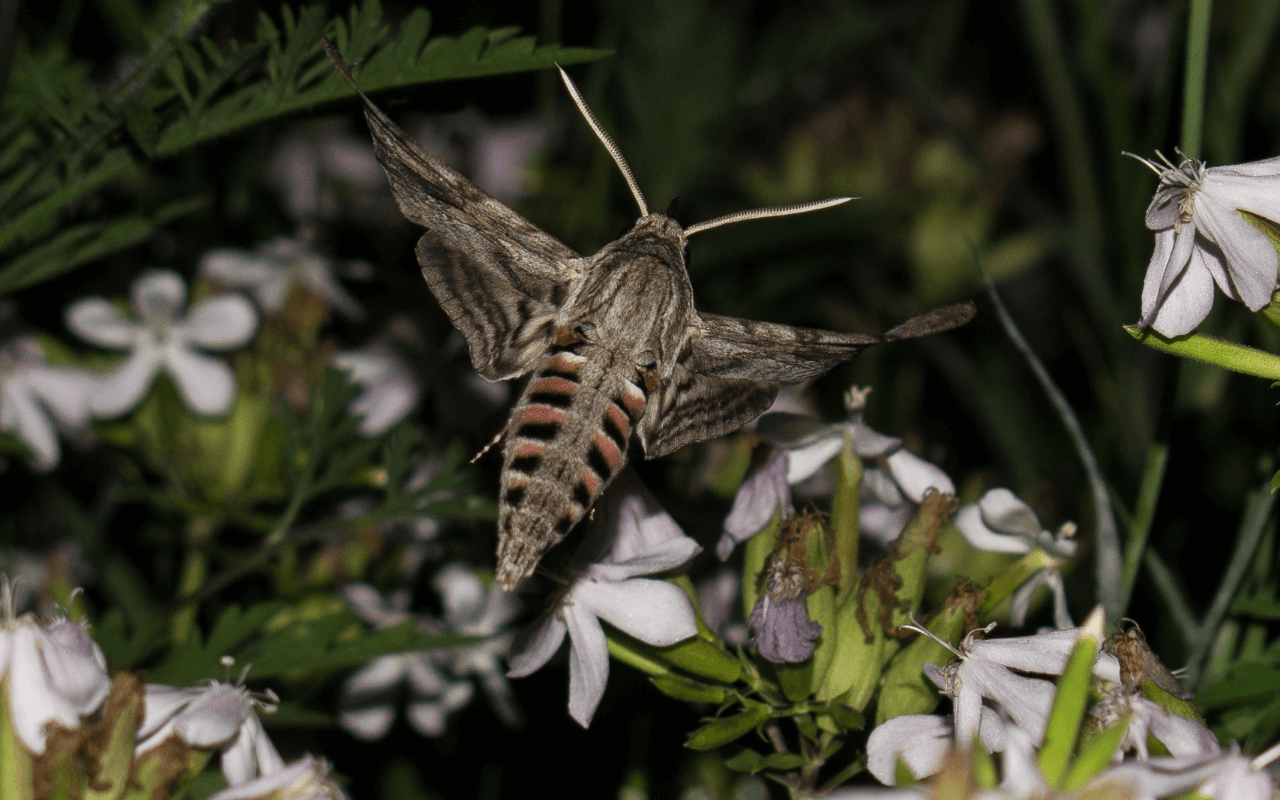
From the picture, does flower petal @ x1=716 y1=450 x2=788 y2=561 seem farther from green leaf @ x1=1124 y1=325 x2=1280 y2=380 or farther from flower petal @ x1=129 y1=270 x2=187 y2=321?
flower petal @ x1=129 y1=270 x2=187 y2=321

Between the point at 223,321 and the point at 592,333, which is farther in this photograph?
the point at 223,321

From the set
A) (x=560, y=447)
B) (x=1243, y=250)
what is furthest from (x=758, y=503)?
(x=1243, y=250)

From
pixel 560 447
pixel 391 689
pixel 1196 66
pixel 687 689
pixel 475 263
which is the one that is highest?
pixel 1196 66

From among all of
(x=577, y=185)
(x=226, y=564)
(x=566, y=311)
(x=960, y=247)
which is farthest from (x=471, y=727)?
(x=960, y=247)

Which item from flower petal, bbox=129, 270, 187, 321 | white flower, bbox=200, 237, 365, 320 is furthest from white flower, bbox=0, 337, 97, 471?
white flower, bbox=200, 237, 365, 320

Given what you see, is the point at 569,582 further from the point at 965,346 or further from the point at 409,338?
the point at 965,346

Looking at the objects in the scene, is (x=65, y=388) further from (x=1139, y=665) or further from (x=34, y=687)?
(x=1139, y=665)

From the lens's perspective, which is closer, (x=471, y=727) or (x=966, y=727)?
(x=966, y=727)
